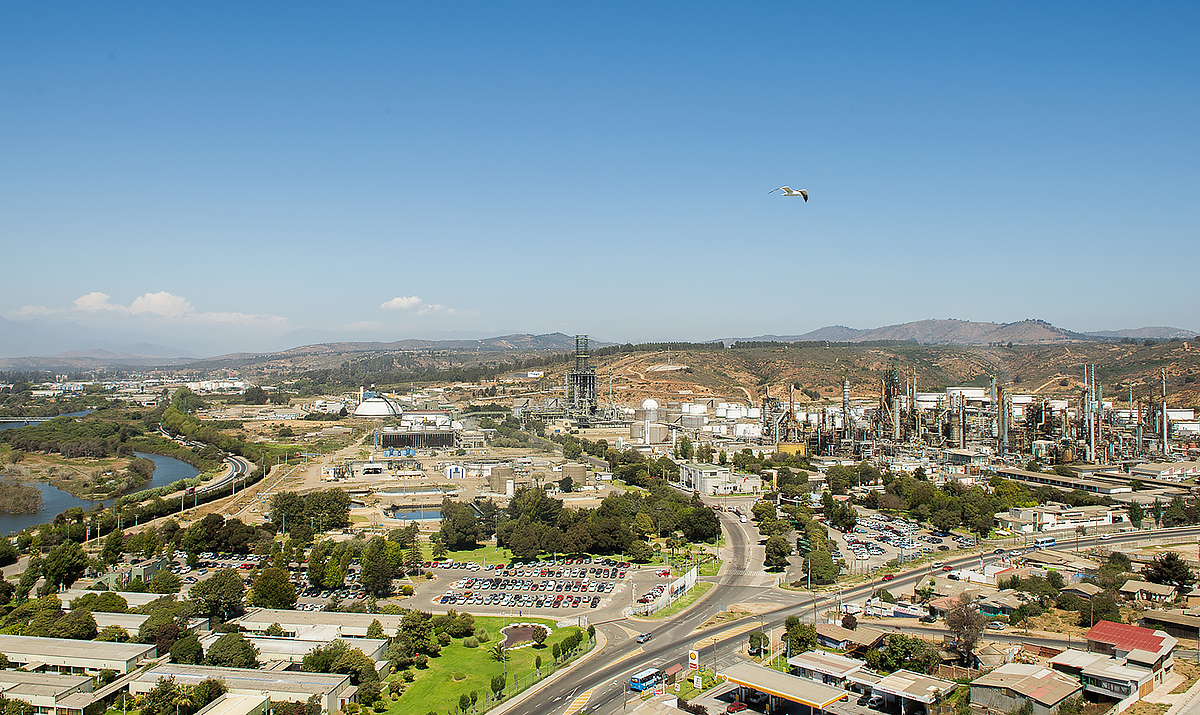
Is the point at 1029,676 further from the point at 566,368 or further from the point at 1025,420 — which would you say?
the point at 566,368

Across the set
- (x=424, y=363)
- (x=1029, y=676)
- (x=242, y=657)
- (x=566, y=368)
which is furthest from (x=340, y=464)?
(x=424, y=363)

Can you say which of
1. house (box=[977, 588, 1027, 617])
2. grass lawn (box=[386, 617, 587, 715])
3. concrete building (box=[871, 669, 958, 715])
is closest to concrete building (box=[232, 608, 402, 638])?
grass lawn (box=[386, 617, 587, 715])

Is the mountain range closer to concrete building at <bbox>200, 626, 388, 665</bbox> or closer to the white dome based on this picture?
the white dome

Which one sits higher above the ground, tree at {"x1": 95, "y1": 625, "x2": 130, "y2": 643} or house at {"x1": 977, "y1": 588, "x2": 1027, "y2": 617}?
tree at {"x1": 95, "y1": 625, "x2": 130, "y2": 643}

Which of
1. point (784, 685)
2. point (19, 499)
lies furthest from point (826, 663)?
point (19, 499)

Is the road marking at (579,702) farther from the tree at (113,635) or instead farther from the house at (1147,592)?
the house at (1147,592)

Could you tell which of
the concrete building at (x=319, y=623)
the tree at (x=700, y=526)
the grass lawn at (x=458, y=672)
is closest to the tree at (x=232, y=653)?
the concrete building at (x=319, y=623)

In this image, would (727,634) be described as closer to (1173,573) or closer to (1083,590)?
(1083,590)
